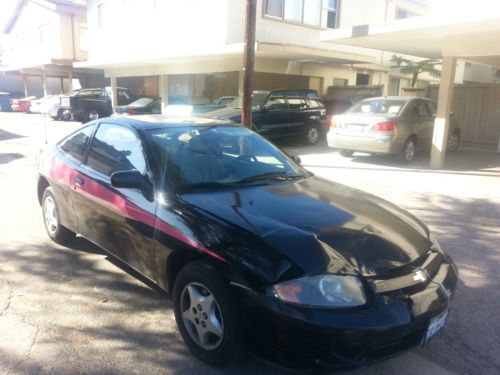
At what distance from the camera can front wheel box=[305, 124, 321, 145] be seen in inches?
549

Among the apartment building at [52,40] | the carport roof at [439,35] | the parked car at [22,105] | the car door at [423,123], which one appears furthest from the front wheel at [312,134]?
the parked car at [22,105]

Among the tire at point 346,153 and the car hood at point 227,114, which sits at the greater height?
the car hood at point 227,114

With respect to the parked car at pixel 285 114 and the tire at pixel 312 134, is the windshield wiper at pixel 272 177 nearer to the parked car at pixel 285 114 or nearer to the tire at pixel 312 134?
the parked car at pixel 285 114

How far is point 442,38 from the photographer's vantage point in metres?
10.1

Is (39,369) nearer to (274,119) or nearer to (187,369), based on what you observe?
(187,369)

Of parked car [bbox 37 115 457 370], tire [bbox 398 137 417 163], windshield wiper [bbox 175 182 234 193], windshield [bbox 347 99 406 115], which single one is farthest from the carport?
windshield wiper [bbox 175 182 234 193]

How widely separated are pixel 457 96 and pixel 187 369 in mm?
14396

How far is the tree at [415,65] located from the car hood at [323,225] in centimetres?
1836

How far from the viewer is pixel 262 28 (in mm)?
15672

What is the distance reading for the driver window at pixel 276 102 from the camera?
43.2ft

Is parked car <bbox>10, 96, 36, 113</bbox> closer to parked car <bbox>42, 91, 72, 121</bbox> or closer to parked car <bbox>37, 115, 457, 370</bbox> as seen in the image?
parked car <bbox>42, 91, 72, 121</bbox>

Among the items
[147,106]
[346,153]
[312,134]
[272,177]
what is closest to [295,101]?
[312,134]

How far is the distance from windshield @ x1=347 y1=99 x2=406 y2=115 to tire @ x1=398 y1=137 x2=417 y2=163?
79cm

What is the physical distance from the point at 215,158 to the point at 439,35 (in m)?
7.97
